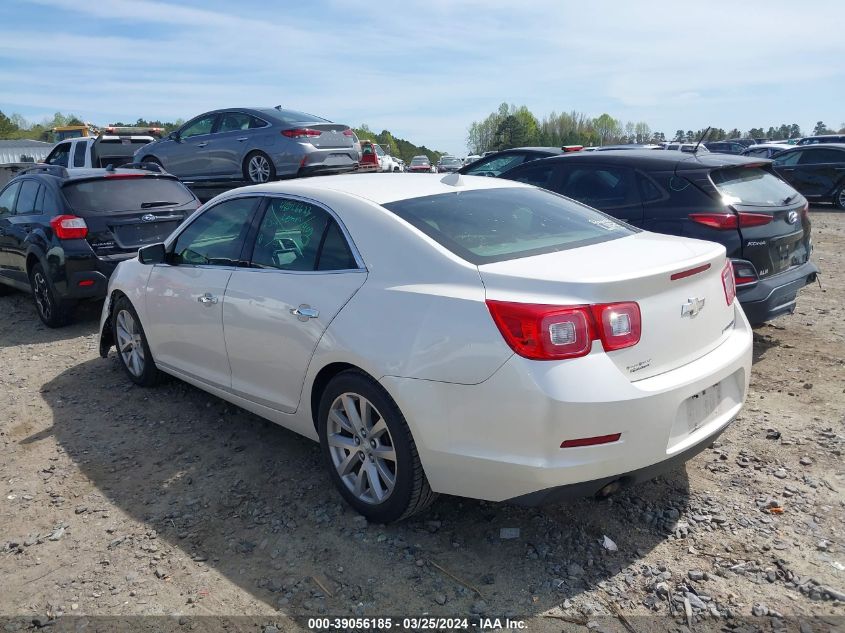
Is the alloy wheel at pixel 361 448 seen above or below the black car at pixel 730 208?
below

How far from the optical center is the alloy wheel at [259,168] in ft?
35.5

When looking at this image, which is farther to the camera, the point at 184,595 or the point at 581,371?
the point at 184,595

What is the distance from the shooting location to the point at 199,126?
11914 mm

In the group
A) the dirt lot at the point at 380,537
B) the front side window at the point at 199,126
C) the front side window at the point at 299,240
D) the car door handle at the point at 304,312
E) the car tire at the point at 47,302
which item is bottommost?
the dirt lot at the point at 380,537

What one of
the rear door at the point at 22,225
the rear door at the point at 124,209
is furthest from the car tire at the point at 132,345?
the rear door at the point at 22,225

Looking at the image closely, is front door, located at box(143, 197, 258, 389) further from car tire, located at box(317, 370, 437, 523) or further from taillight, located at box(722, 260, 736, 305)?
taillight, located at box(722, 260, 736, 305)

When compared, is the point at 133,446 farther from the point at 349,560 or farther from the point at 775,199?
the point at 775,199

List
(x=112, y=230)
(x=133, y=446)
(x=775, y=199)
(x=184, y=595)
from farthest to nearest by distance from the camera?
(x=112, y=230) → (x=775, y=199) → (x=133, y=446) → (x=184, y=595)

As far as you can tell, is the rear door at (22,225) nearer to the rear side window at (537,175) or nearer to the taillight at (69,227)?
the taillight at (69,227)

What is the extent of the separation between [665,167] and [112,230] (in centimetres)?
544

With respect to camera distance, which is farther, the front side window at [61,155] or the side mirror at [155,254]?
the front side window at [61,155]

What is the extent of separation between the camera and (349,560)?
123 inches

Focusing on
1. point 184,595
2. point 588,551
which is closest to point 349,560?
point 184,595

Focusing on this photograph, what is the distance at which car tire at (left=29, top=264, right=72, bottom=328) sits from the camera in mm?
7145
